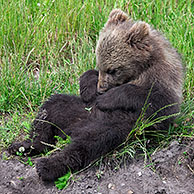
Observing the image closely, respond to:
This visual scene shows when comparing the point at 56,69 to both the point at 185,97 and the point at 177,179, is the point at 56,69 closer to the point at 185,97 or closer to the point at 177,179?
the point at 185,97

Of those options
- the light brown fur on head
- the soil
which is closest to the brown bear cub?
the light brown fur on head

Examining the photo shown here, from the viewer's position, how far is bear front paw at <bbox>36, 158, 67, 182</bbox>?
375 cm

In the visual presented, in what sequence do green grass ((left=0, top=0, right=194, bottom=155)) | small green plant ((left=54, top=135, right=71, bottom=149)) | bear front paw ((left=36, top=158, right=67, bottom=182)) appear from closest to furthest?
bear front paw ((left=36, top=158, right=67, bottom=182)), small green plant ((left=54, top=135, right=71, bottom=149)), green grass ((left=0, top=0, right=194, bottom=155))

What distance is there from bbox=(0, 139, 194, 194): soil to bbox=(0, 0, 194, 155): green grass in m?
0.48

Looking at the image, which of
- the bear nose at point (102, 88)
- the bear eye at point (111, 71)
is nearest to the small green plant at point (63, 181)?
the bear nose at point (102, 88)

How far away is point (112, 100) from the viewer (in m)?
4.17

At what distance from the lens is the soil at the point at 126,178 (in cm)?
377

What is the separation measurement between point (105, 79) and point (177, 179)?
4.98 feet

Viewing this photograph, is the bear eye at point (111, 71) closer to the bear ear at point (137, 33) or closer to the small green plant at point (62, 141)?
the bear ear at point (137, 33)

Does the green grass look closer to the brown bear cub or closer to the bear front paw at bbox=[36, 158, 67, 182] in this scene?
the brown bear cub

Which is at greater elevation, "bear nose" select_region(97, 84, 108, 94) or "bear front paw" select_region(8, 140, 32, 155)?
"bear nose" select_region(97, 84, 108, 94)

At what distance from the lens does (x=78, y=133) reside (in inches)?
157

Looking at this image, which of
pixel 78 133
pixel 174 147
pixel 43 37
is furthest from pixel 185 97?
pixel 43 37

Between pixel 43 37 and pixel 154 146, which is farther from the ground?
pixel 43 37
